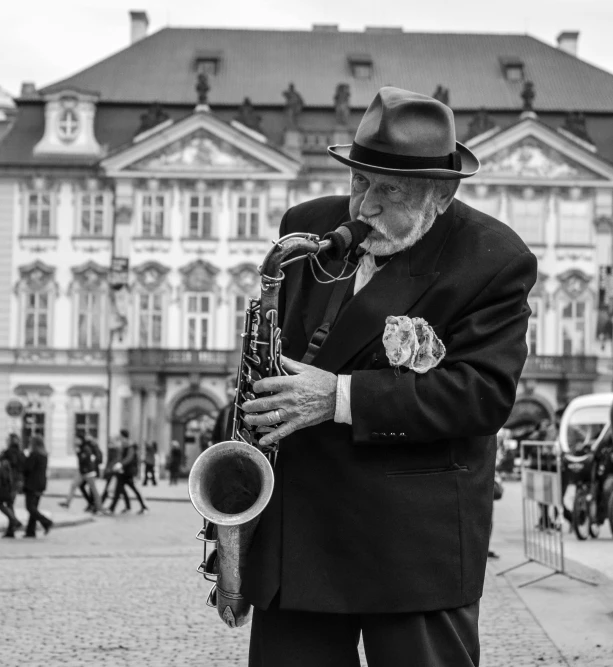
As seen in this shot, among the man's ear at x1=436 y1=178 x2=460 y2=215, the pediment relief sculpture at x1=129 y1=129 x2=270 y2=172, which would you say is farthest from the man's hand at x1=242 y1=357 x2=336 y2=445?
the pediment relief sculpture at x1=129 y1=129 x2=270 y2=172

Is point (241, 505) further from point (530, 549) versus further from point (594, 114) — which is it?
point (594, 114)

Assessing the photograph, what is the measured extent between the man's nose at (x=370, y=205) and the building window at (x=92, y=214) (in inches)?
1740

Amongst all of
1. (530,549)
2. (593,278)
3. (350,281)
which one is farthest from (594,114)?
(350,281)

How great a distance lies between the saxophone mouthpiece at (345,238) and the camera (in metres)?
3.41

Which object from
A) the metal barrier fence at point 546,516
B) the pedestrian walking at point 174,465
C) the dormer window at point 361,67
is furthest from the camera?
the dormer window at point 361,67

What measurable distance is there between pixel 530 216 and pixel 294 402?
4476 centimetres

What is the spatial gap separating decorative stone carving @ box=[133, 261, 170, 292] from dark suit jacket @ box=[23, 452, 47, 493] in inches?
1105

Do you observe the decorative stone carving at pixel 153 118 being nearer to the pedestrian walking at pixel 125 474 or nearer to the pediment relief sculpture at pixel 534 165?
the pediment relief sculpture at pixel 534 165

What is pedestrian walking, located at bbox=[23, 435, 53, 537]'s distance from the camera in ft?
60.1

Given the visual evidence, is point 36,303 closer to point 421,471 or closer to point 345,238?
point 345,238

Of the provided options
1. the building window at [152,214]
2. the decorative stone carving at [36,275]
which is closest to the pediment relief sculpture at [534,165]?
the building window at [152,214]

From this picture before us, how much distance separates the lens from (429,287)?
3.45m

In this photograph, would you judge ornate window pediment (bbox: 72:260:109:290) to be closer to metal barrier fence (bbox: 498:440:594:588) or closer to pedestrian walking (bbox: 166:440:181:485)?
pedestrian walking (bbox: 166:440:181:485)

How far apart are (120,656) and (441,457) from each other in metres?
4.70
